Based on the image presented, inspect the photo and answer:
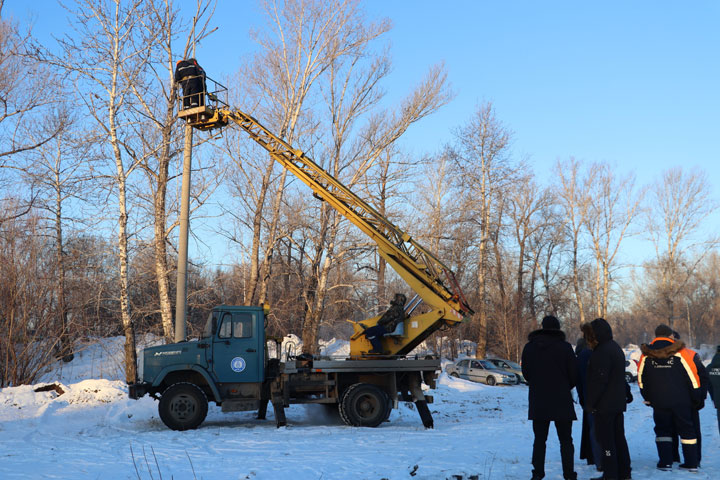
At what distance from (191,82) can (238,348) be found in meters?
7.05

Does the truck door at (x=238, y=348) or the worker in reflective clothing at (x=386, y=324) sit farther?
the worker in reflective clothing at (x=386, y=324)

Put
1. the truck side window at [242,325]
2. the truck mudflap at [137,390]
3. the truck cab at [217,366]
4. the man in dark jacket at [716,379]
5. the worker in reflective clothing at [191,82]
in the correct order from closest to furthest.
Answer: the man in dark jacket at [716,379], the truck mudflap at [137,390], the truck cab at [217,366], the truck side window at [242,325], the worker in reflective clothing at [191,82]

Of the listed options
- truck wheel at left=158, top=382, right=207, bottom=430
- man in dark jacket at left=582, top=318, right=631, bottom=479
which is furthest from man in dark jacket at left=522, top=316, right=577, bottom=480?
truck wheel at left=158, top=382, right=207, bottom=430

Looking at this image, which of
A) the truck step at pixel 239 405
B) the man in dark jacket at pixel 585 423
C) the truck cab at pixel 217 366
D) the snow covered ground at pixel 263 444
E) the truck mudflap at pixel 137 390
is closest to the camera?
the snow covered ground at pixel 263 444

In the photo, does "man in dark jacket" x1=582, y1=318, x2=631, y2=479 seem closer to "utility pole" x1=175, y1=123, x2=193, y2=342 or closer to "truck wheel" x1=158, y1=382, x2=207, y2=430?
"truck wheel" x1=158, y1=382, x2=207, y2=430

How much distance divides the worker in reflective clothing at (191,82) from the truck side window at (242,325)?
593cm

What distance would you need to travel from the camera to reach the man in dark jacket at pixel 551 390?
670 cm

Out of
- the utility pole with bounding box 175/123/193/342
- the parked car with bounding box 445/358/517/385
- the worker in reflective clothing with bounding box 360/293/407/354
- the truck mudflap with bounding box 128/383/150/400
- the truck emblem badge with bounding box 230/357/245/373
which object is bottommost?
the parked car with bounding box 445/358/517/385

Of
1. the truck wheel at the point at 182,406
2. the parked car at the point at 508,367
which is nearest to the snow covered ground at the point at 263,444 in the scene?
the truck wheel at the point at 182,406

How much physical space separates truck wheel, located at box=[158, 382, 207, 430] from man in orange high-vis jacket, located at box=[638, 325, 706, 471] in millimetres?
8208

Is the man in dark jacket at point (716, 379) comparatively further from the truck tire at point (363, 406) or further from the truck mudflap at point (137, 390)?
the truck mudflap at point (137, 390)

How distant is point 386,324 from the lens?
13008 millimetres

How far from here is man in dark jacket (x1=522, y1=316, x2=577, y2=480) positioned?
670 cm

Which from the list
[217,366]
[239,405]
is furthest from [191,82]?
[239,405]
